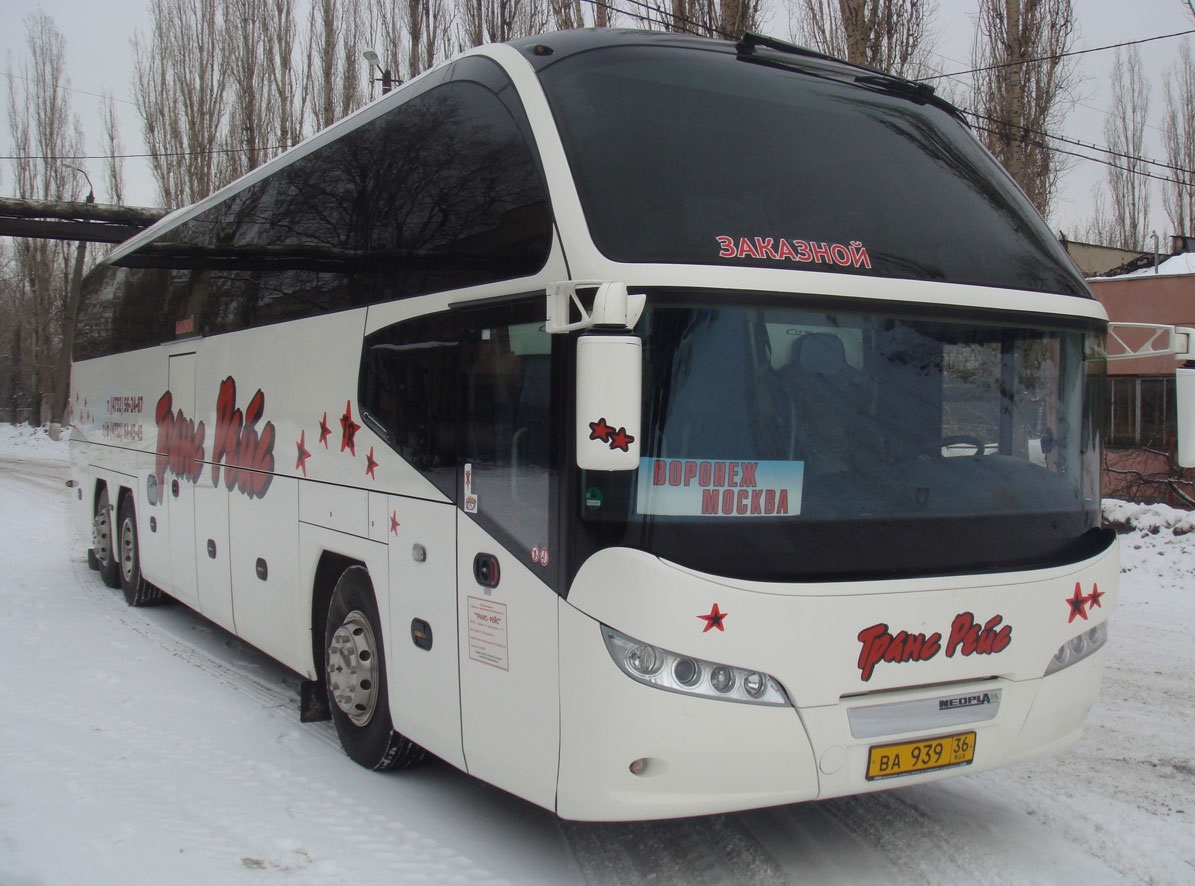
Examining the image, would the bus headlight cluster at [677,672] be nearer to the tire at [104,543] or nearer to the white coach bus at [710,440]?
the white coach bus at [710,440]

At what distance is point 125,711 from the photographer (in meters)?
6.73

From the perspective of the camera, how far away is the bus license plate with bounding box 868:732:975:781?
4.16 m

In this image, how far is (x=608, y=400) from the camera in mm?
3529

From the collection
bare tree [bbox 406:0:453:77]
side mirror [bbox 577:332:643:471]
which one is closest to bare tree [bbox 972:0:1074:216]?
bare tree [bbox 406:0:453:77]

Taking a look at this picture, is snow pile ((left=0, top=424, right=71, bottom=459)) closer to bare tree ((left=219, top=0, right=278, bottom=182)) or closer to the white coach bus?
bare tree ((left=219, top=0, right=278, bottom=182))

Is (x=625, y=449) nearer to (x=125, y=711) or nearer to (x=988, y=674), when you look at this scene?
(x=988, y=674)

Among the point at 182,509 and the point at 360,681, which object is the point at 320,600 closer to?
the point at 360,681

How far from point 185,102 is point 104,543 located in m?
25.0

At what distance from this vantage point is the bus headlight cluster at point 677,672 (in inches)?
153

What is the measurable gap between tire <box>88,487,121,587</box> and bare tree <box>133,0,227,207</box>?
2242 centimetres

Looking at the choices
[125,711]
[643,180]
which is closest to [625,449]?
[643,180]

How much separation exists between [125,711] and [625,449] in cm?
459

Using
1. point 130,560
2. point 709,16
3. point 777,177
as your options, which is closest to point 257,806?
point 777,177

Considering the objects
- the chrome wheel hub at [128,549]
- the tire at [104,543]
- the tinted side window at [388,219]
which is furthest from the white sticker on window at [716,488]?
the tire at [104,543]
